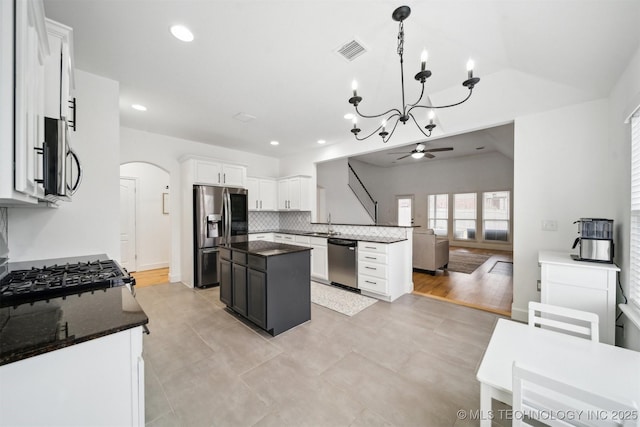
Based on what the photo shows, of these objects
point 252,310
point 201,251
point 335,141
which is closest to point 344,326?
point 252,310

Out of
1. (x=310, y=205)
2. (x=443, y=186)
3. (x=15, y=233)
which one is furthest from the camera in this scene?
(x=443, y=186)

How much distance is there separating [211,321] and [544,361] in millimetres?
3155

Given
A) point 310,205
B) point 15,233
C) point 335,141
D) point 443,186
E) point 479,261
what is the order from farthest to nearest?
point 443,186
point 479,261
point 310,205
point 335,141
point 15,233

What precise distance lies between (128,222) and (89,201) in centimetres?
359

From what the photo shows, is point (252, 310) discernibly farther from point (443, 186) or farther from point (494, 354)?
point (443, 186)

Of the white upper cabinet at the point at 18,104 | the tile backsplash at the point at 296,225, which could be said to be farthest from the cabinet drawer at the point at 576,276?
the white upper cabinet at the point at 18,104

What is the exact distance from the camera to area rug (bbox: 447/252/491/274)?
562 centimetres

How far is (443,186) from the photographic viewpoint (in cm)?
907

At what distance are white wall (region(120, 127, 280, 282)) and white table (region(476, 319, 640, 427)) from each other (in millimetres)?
4638

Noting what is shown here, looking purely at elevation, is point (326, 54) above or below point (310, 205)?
above

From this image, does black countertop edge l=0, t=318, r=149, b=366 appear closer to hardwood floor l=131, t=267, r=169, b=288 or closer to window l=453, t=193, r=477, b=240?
hardwood floor l=131, t=267, r=169, b=288

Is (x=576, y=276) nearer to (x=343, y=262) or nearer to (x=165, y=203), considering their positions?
(x=343, y=262)

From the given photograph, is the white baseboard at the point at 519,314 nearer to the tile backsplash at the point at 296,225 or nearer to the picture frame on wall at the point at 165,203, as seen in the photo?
the tile backsplash at the point at 296,225

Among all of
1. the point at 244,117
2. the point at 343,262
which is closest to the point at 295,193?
the point at 343,262
